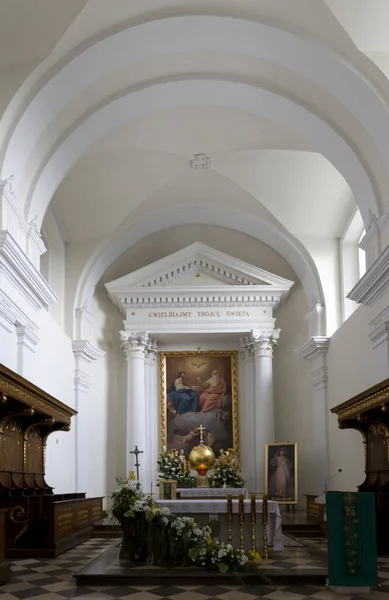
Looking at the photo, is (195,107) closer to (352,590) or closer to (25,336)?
(25,336)

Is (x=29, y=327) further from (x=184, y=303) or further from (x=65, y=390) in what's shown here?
(x=184, y=303)

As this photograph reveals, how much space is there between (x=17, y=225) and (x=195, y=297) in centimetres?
643

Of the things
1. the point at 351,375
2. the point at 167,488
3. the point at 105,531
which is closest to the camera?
the point at 105,531

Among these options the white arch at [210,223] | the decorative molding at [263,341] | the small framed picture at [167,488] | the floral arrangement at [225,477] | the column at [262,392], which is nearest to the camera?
the small framed picture at [167,488]

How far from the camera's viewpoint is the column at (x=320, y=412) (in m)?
14.8

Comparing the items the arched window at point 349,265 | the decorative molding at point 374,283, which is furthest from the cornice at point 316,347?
the decorative molding at point 374,283

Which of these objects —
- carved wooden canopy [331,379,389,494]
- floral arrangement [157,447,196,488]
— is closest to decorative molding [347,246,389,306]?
carved wooden canopy [331,379,389,494]

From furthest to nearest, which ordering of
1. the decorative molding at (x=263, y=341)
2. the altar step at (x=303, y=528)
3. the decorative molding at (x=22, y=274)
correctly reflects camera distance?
the decorative molding at (x=263, y=341), the altar step at (x=303, y=528), the decorative molding at (x=22, y=274)

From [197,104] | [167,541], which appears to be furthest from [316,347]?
[167,541]

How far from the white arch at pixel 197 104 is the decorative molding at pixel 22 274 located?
1.02 meters

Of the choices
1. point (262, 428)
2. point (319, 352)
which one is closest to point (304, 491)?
point (262, 428)

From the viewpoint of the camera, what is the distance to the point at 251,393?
1666cm

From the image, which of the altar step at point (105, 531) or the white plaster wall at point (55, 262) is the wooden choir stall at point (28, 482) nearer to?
the altar step at point (105, 531)

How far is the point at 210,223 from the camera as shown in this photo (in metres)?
17.2
